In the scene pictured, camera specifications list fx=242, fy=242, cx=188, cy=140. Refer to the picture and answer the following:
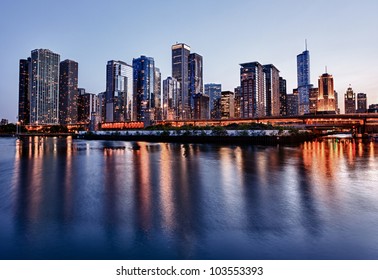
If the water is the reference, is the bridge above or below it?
above

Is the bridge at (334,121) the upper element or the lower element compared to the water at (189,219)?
upper

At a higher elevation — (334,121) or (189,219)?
(334,121)

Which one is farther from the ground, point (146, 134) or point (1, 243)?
point (146, 134)

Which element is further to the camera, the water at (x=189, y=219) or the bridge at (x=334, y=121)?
the bridge at (x=334, y=121)

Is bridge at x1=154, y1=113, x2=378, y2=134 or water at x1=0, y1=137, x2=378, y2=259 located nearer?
water at x1=0, y1=137, x2=378, y2=259

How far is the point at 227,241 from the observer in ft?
22.7

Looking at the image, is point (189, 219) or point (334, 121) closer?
point (189, 219)

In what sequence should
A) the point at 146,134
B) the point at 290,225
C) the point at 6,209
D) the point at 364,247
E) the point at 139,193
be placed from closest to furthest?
the point at 364,247 → the point at 290,225 → the point at 6,209 → the point at 139,193 → the point at 146,134

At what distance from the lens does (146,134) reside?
316 feet
